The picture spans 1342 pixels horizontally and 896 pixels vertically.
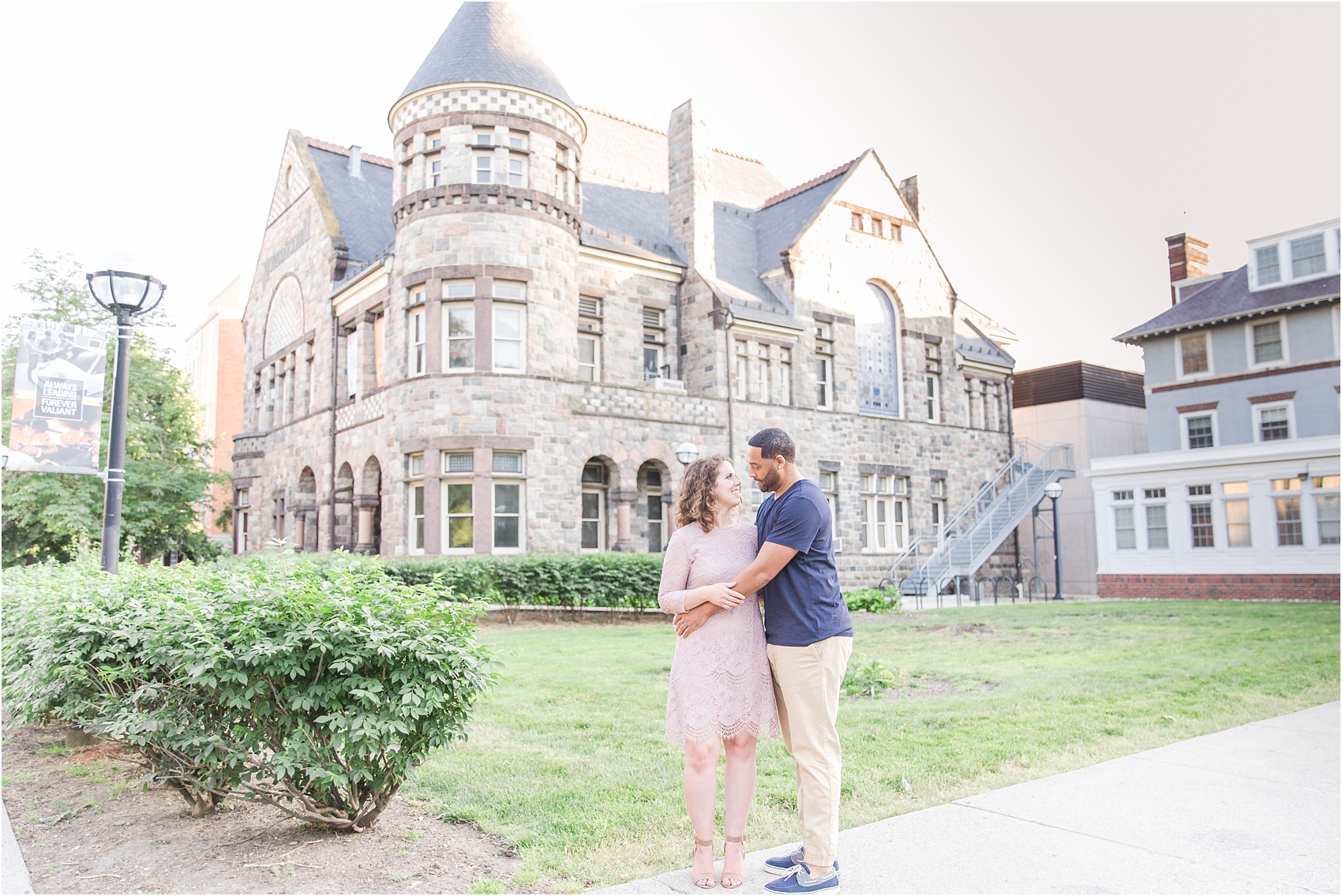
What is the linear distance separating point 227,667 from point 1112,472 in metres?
30.6

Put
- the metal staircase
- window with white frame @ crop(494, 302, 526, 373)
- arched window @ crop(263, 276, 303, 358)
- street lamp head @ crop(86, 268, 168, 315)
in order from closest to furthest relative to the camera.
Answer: street lamp head @ crop(86, 268, 168, 315)
window with white frame @ crop(494, 302, 526, 373)
the metal staircase
arched window @ crop(263, 276, 303, 358)

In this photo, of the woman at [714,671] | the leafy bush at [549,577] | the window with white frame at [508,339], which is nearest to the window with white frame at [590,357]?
the window with white frame at [508,339]

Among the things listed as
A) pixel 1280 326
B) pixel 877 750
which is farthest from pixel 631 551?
pixel 1280 326

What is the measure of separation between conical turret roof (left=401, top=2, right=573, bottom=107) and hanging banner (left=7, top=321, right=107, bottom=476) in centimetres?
1399

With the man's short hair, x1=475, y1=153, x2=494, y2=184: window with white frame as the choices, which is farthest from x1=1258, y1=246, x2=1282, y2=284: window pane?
the man's short hair

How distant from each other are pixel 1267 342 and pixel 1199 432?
361 centimetres

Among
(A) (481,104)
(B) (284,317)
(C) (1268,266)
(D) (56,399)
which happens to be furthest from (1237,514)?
(B) (284,317)

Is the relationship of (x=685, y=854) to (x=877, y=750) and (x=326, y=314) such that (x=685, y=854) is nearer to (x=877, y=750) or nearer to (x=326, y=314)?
(x=877, y=750)

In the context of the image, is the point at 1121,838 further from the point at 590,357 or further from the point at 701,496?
the point at 590,357

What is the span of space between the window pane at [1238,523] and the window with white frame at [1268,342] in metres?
6.17

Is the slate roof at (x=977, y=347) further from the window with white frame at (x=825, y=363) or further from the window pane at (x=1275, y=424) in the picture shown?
the window pane at (x=1275, y=424)

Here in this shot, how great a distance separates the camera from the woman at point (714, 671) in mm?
4285

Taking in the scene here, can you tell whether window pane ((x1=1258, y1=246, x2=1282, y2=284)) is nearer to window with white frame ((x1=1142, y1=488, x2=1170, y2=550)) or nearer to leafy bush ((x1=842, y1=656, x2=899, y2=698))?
window with white frame ((x1=1142, y1=488, x2=1170, y2=550))

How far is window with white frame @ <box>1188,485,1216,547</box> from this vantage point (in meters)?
28.2
